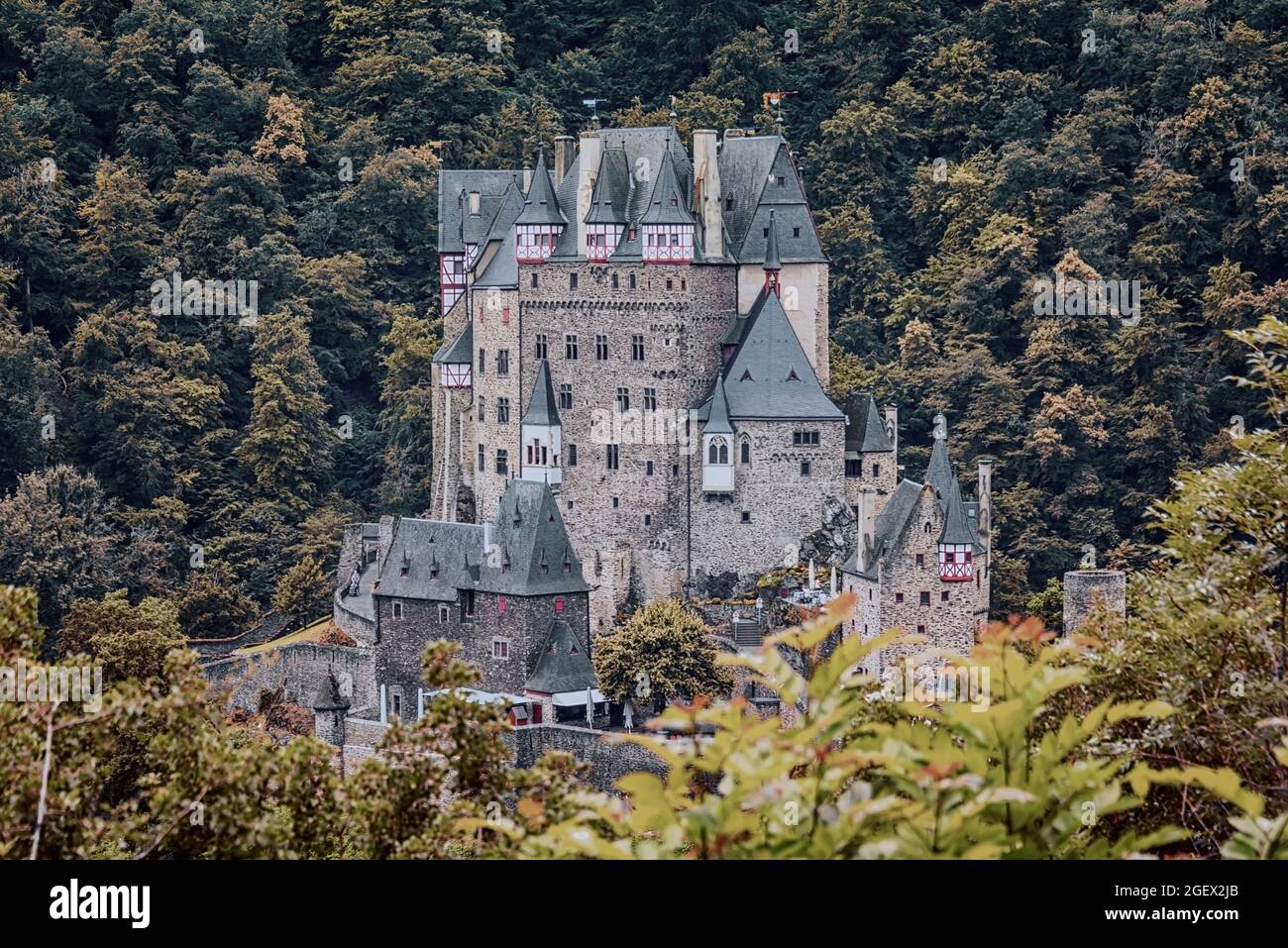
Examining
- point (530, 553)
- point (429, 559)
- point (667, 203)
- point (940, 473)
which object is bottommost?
point (429, 559)

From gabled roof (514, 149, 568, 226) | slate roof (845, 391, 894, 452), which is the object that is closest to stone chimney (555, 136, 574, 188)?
gabled roof (514, 149, 568, 226)

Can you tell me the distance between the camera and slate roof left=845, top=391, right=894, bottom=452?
55094 millimetres

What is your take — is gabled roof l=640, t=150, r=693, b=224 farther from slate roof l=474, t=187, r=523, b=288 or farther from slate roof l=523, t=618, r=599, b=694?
slate roof l=523, t=618, r=599, b=694

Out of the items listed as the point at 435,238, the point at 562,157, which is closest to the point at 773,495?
the point at 562,157

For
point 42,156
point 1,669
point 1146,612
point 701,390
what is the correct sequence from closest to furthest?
1. point 1,669
2. point 1146,612
3. point 701,390
4. point 42,156

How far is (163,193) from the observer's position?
7738 cm

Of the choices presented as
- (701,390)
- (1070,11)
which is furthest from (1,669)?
(1070,11)

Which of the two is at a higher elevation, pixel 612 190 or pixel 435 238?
pixel 435 238

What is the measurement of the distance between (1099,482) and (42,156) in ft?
121

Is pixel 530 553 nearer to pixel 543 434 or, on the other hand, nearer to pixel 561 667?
pixel 561 667

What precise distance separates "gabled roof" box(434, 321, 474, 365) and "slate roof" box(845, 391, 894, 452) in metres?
9.89

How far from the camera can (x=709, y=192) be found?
184 feet

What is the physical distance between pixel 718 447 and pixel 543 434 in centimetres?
425

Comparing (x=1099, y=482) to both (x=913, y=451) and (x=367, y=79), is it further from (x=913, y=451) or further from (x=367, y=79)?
(x=367, y=79)
